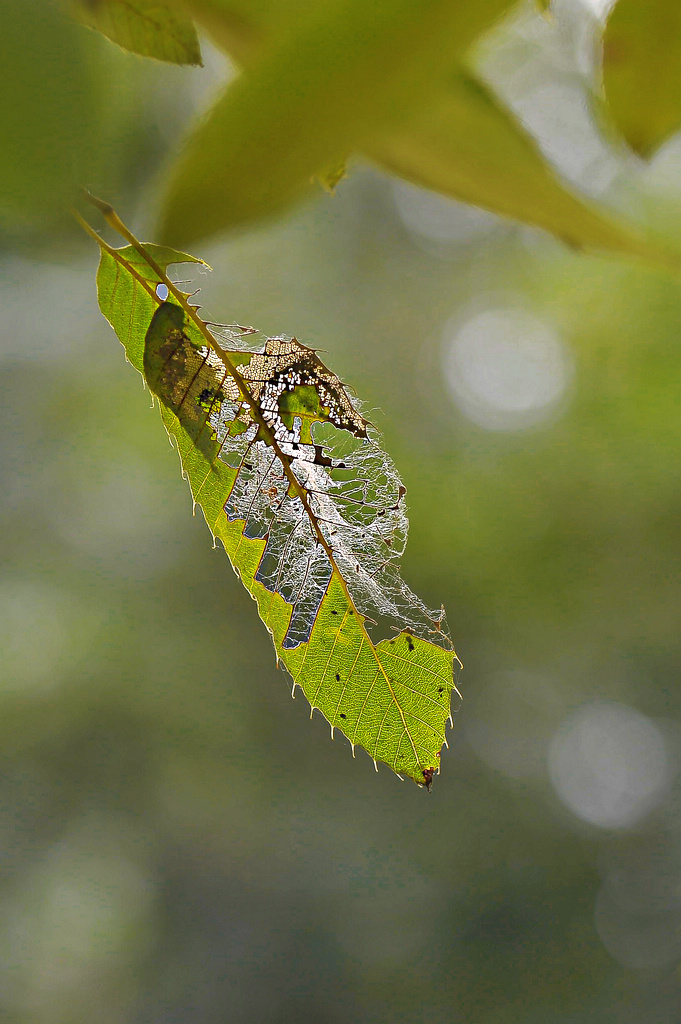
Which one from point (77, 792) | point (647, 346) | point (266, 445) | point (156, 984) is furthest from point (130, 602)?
point (266, 445)

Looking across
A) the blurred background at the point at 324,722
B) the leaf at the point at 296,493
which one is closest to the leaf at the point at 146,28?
the leaf at the point at 296,493

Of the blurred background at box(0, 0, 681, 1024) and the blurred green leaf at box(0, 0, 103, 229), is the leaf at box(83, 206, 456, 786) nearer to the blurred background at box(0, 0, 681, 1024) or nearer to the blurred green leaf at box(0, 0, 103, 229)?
the blurred green leaf at box(0, 0, 103, 229)

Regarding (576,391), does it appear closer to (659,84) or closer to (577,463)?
(577,463)

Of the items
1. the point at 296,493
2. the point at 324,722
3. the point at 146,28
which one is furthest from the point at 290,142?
the point at 324,722

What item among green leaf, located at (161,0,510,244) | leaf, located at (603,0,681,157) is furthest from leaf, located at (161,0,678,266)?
leaf, located at (603,0,681,157)

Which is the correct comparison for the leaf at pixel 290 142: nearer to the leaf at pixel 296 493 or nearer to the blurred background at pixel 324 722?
the leaf at pixel 296 493

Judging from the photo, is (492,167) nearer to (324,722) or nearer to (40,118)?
(40,118)
